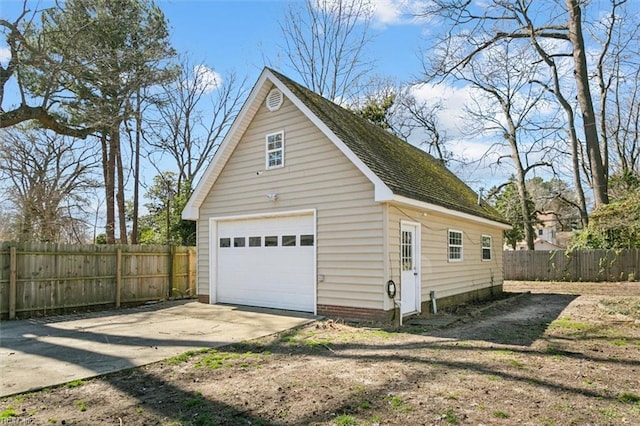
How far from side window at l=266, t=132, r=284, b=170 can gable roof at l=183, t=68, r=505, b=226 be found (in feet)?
3.10

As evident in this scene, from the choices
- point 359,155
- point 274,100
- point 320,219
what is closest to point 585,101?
point 359,155

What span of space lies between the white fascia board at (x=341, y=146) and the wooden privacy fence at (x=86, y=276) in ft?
21.8

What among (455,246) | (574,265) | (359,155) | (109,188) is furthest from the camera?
(574,265)

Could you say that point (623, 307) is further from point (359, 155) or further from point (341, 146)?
point (341, 146)

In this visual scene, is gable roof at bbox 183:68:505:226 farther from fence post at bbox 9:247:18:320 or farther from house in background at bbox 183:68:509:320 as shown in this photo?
fence post at bbox 9:247:18:320

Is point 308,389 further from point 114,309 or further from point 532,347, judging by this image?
point 114,309

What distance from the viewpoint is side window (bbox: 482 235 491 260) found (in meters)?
15.1

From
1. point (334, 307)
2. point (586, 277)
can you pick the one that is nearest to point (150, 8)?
point (334, 307)

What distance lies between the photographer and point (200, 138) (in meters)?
28.3

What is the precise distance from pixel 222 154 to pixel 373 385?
27.5ft

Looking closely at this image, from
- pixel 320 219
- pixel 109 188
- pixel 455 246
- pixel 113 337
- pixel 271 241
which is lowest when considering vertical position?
pixel 113 337

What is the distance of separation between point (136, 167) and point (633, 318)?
23.0 m

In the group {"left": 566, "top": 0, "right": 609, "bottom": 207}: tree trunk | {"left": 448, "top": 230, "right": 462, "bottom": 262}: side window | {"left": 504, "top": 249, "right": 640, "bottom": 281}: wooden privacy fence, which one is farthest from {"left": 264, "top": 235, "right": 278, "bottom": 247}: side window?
{"left": 504, "top": 249, "right": 640, "bottom": 281}: wooden privacy fence

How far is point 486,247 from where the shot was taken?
1544cm
